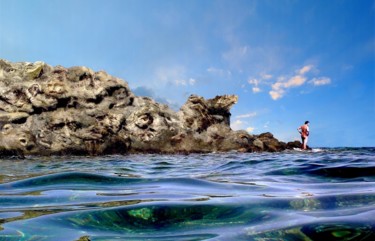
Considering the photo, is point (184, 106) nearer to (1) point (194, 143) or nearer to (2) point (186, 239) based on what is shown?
(1) point (194, 143)

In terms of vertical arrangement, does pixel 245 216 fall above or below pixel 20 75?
below

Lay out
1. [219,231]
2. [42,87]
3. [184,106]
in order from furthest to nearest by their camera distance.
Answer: [184,106]
[42,87]
[219,231]

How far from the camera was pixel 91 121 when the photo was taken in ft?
95.1

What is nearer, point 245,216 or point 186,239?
point 186,239

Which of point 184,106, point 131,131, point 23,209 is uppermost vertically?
point 184,106

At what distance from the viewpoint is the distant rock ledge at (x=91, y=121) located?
2709 cm

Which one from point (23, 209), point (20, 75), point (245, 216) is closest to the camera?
point (245, 216)

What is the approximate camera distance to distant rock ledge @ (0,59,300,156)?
27.1 m

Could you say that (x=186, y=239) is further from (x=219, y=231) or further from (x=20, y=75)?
(x=20, y=75)

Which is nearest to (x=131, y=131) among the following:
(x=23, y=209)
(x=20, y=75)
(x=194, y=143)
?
(x=194, y=143)

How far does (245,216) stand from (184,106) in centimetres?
3357

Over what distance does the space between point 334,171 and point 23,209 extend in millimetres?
5071

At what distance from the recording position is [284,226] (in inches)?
76.8

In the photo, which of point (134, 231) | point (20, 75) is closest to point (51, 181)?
point (134, 231)
